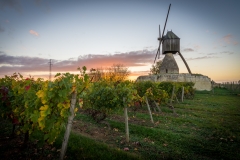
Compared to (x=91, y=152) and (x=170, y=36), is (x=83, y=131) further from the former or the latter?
(x=170, y=36)

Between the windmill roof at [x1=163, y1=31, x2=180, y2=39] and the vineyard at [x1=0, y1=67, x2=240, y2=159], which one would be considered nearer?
the vineyard at [x1=0, y1=67, x2=240, y2=159]

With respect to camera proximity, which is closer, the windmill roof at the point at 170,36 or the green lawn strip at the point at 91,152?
the green lawn strip at the point at 91,152

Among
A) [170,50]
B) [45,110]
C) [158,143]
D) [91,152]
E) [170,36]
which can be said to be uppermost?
[170,36]

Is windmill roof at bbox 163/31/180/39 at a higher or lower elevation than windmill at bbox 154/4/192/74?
higher

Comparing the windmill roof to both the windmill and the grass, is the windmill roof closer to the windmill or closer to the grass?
the windmill

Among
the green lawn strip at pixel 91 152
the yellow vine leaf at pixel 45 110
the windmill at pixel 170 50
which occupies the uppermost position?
the windmill at pixel 170 50

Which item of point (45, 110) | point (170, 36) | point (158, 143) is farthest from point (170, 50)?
point (45, 110)

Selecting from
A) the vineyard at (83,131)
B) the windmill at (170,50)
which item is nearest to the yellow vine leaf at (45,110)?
the vineyard at (83,131)

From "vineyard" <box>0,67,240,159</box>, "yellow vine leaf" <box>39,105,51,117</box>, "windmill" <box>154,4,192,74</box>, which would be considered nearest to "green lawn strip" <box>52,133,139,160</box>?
"vineyard" <box>0,67,240,159</box>

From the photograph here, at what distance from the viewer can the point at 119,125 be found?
25.9ft

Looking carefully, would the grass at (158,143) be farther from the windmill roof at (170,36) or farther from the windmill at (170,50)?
the windmill roof at (170,36)

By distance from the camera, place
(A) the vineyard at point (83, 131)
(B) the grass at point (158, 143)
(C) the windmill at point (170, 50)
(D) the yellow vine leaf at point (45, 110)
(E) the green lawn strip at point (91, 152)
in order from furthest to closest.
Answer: (C) the windmill at point (170, 50), (B) the grass at point (158, 143), (E) the green lawn strip at point (91, 152), (A) the vineyard at point (83, 131), (D) the yellow vine leaf at point (45, 110)

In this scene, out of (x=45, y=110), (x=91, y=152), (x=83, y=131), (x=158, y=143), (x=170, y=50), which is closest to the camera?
(x=45, y=110)

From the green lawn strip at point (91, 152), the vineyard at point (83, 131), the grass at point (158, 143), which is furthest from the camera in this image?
the grass at point (158, 143)
